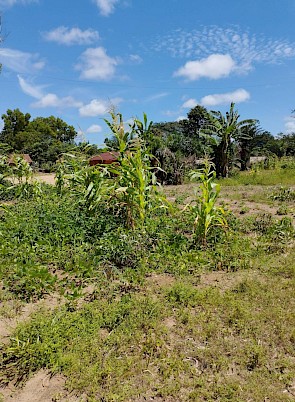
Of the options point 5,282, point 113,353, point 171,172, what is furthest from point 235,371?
point 171,172

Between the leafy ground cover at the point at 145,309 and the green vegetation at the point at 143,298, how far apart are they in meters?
0.01

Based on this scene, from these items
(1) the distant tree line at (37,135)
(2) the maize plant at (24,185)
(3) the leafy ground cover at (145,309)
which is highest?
(1) the distant tree line at (37,135)

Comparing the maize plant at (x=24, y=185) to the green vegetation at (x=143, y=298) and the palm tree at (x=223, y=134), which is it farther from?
the palm tree at (x=223, y=134)

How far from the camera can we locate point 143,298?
9.83 feet

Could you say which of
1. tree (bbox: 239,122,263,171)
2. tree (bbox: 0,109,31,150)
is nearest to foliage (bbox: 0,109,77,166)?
tree (bbox: 0,109,31,150)

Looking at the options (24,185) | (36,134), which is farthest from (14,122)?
(24,185)

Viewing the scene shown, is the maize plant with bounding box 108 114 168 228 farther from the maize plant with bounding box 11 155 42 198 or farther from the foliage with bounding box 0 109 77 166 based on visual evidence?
the foliage with bounding box 0 109 77 166

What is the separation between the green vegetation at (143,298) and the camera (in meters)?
2.05

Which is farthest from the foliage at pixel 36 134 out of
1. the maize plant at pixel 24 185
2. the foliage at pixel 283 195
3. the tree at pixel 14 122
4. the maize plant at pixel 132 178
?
the maize plant at pixel 132 178

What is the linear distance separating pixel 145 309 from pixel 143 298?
233mm

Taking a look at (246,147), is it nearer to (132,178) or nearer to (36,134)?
(132,178)

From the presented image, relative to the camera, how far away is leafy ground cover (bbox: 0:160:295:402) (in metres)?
2.02

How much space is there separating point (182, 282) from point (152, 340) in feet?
3.28

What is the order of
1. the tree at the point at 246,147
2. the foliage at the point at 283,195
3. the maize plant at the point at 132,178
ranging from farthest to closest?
the tree at the point at 246,147 < the foliage at the point at 283,195 < the maize plant at the point at 132,178
